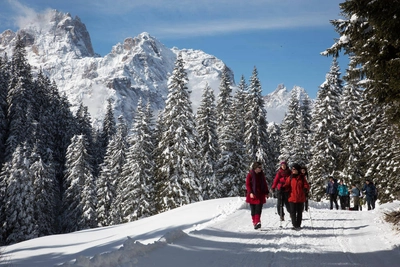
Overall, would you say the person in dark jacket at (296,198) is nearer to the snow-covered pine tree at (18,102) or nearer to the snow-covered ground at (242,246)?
the snow-covered ground at (242,246)

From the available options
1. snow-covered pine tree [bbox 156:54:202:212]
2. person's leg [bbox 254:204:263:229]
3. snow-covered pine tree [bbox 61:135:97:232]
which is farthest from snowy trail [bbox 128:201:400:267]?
snow-covered pine tree [bbox 61:135:97:232]

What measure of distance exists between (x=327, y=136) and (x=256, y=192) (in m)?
25.9

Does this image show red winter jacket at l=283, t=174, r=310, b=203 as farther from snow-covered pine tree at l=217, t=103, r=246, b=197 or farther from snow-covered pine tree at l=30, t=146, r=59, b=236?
snow-covered pine tree at l=30, t=146, r=59, b=236

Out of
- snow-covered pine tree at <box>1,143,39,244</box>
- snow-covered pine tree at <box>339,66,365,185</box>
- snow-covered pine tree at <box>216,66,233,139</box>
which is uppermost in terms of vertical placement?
snow-covered pine tree at <box>216,66,233,139</box>

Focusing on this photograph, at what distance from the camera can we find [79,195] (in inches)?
1697

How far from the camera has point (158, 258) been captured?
7.01m

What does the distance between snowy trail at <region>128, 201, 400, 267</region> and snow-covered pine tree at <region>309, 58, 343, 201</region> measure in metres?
22.6

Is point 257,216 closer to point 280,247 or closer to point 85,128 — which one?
point 280,247

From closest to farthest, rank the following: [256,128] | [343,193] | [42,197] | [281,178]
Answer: [281,178] → [343,193] → [42,197] → [256,128]

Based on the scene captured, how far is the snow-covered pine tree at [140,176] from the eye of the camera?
105ft

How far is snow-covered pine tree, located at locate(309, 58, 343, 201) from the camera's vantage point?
33.5m

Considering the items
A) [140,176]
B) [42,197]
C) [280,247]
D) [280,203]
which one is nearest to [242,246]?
[280,247]

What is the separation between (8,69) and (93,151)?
18.5 m

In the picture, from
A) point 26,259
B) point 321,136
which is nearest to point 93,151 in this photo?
point 321,136
